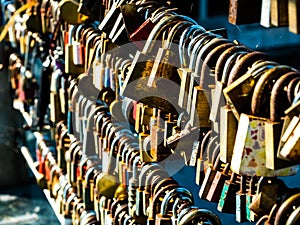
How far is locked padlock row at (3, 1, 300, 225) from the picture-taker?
1077 millimetres

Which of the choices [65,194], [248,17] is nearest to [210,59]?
[248,17]

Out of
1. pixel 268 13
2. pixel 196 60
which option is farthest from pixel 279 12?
pixel 196 60

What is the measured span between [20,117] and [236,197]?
9.57 feet

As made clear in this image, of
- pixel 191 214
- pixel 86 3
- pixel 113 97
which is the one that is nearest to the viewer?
pixel 191 214

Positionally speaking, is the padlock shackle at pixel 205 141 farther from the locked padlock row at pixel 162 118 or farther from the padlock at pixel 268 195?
the padlock at pixel 268 195

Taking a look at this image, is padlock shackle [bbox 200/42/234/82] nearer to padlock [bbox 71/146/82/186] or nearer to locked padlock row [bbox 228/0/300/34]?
locked padlock row [bbox 228/0/300/34]

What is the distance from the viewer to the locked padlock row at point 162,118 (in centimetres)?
108

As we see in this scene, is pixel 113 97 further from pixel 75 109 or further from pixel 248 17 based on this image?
pixel 248 17

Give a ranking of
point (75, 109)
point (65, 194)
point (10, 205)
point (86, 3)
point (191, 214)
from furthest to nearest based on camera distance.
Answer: point (10, 205), point (65, 194), point (75, 109), point (86, 3), point (191, 214)

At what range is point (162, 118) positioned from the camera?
1532 mm

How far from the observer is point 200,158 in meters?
1.37

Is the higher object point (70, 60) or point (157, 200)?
point (70, 60)

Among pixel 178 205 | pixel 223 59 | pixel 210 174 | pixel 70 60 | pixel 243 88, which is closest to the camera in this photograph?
pixel 243 88

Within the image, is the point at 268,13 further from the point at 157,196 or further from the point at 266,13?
the point at 157,196
